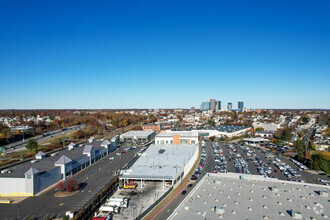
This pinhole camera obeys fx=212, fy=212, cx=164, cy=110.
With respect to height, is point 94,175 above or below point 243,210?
below

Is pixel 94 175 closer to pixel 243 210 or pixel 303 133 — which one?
pixel 243 210

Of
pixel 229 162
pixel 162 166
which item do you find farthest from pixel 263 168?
pixel 162 166

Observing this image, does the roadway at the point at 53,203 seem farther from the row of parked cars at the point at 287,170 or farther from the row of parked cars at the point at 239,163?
the row of parked cars at the point at 287,170

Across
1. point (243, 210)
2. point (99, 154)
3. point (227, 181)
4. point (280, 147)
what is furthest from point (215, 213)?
point (280, 147)

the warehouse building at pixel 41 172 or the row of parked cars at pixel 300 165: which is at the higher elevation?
the warehouse building at pixel 41 172

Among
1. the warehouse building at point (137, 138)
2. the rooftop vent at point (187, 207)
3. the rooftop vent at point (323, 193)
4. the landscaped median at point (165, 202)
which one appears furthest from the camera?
the warehouse building at point (137, 138)

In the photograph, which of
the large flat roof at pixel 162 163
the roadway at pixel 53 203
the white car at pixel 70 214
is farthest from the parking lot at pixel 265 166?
the white car at pixel 70 214

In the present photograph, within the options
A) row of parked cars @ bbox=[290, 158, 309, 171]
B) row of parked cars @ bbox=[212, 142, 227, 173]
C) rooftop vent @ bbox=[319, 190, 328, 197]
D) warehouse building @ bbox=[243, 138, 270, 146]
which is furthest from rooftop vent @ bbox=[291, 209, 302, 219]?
warehouse building @ bbox=[243, 138, 270, 146]
